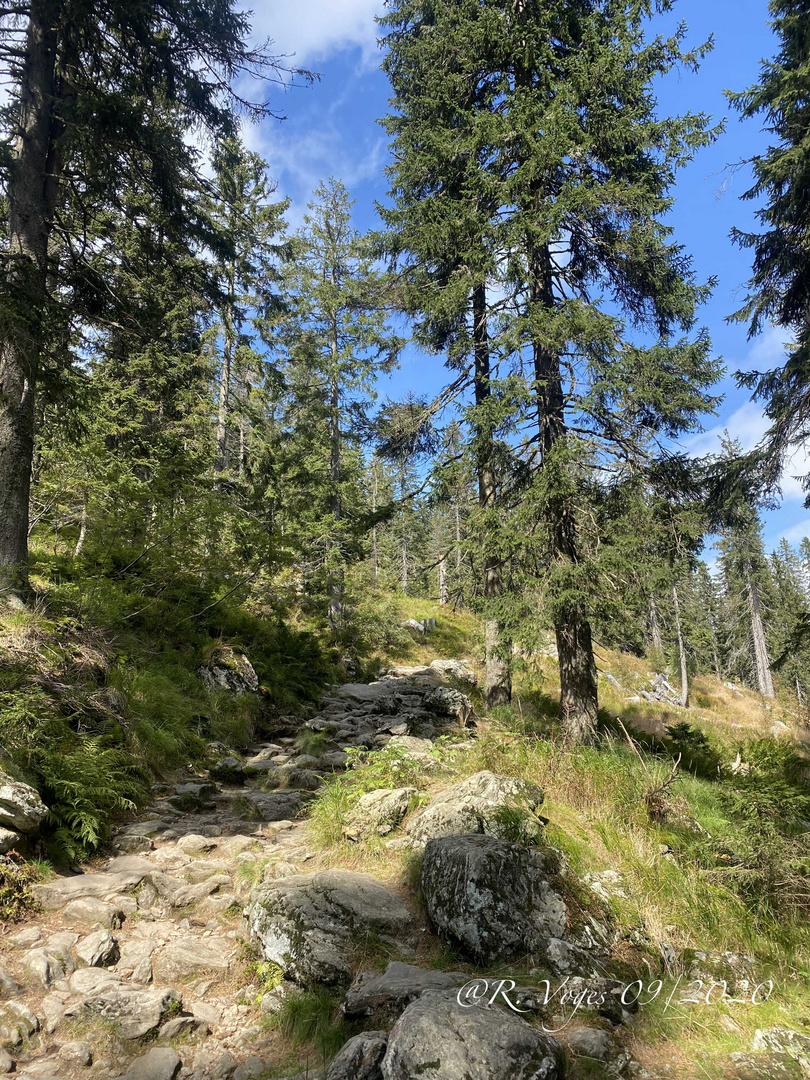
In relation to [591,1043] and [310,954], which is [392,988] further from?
[591,1043]

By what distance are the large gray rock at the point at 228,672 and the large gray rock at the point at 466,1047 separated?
8494 mm

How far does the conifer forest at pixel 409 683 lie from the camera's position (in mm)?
3662

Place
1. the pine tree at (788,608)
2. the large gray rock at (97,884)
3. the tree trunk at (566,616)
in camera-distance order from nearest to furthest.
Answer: the large gray rock at (97,884) < the tree trunk at (566,616) < the pine tree at (788,608)

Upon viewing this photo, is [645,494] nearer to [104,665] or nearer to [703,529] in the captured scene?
[703,529]

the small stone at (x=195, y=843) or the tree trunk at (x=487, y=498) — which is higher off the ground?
the tree trunk at (x=487, y=498)

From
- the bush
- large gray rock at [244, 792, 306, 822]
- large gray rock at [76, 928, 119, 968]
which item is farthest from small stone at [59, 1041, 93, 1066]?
the bush

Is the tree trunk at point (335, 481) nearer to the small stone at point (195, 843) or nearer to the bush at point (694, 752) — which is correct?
the bush at point (694, 752)

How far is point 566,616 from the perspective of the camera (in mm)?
8211

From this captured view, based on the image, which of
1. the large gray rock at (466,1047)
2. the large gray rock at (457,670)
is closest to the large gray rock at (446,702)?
the large gray rock at (457,670)

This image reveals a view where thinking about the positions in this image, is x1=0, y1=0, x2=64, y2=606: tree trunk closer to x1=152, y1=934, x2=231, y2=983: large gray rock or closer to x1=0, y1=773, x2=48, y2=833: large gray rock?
x1=0, y1=773, x2=48, y2=833: large gray rock

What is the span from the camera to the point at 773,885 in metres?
4.34

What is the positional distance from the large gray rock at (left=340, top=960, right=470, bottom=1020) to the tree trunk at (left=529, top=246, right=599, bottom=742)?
4.76 meters

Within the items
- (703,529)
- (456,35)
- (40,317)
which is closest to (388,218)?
(456,35)

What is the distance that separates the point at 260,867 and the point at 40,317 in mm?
6378
